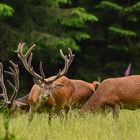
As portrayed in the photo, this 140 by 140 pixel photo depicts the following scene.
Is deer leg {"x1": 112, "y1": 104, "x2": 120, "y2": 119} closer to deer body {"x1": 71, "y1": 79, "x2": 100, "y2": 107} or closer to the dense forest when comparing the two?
deer body {"x1": 71, "y1": 79, "x2": 100, "y2": 107}

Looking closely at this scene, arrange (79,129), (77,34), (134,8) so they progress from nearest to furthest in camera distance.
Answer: (79,129), (77,34), (134,8)

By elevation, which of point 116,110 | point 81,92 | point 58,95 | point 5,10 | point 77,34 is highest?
point 5,10

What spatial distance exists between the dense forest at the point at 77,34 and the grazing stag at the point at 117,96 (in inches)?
293

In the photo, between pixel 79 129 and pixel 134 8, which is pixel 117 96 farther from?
pixel 134 8

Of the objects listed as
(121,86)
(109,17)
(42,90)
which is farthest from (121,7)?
(42,90)

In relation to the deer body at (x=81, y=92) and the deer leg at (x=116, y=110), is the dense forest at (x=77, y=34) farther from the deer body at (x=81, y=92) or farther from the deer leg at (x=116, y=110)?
the deer leg at (x=116, y=110)

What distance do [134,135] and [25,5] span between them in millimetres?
13635

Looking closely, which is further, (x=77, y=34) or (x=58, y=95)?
(x=77, y=34)

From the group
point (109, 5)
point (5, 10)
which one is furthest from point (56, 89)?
point (109, 5)

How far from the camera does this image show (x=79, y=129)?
275 inches

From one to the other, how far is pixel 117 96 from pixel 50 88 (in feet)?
5.31

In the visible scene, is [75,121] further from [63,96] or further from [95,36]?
[95,36]

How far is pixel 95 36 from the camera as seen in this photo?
2103 centimetres

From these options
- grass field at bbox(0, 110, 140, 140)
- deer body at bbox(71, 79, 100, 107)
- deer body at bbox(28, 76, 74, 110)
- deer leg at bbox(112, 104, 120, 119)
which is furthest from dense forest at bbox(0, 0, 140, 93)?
grass field at bbox(0, 110, 140, 140)
